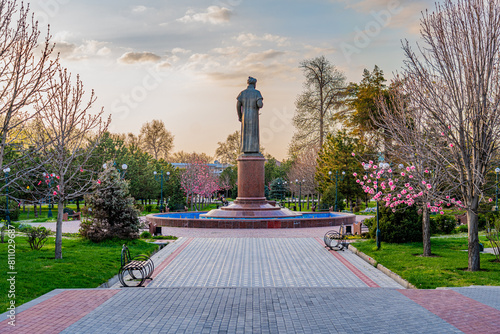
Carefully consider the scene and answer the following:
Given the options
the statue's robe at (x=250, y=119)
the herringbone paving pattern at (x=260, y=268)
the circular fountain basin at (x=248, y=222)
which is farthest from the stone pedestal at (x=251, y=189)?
the herringbone paving pattern at (x=260, y=268)

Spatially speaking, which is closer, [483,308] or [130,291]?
[483,308]

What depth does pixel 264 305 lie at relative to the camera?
8156 mm

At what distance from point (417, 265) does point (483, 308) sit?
4.68 metres

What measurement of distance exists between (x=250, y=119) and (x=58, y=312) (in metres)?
19.7

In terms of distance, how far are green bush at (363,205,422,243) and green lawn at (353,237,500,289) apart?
38cm

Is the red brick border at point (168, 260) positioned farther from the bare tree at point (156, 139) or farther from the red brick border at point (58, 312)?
the bare tree at point (156, 139)

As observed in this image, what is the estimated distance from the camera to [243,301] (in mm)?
8461

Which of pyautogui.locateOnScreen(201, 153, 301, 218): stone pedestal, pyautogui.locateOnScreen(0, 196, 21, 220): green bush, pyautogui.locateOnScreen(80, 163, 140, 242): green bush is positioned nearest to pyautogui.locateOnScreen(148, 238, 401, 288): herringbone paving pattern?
pyautogui.locateOnScreen(80, 163, 140, 242): green bush

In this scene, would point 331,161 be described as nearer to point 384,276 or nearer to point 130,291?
point 384,276

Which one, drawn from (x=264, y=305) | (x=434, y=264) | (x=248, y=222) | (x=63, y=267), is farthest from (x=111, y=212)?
(x=434, y=264)

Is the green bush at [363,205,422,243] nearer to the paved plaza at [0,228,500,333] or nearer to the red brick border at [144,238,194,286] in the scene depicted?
the paved plaza at [0,228,500,333]

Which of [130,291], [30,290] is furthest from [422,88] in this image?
[30,290]

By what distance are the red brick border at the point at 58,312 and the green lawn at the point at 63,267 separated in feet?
1.87

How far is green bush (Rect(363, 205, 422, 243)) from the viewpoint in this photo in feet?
55.9
